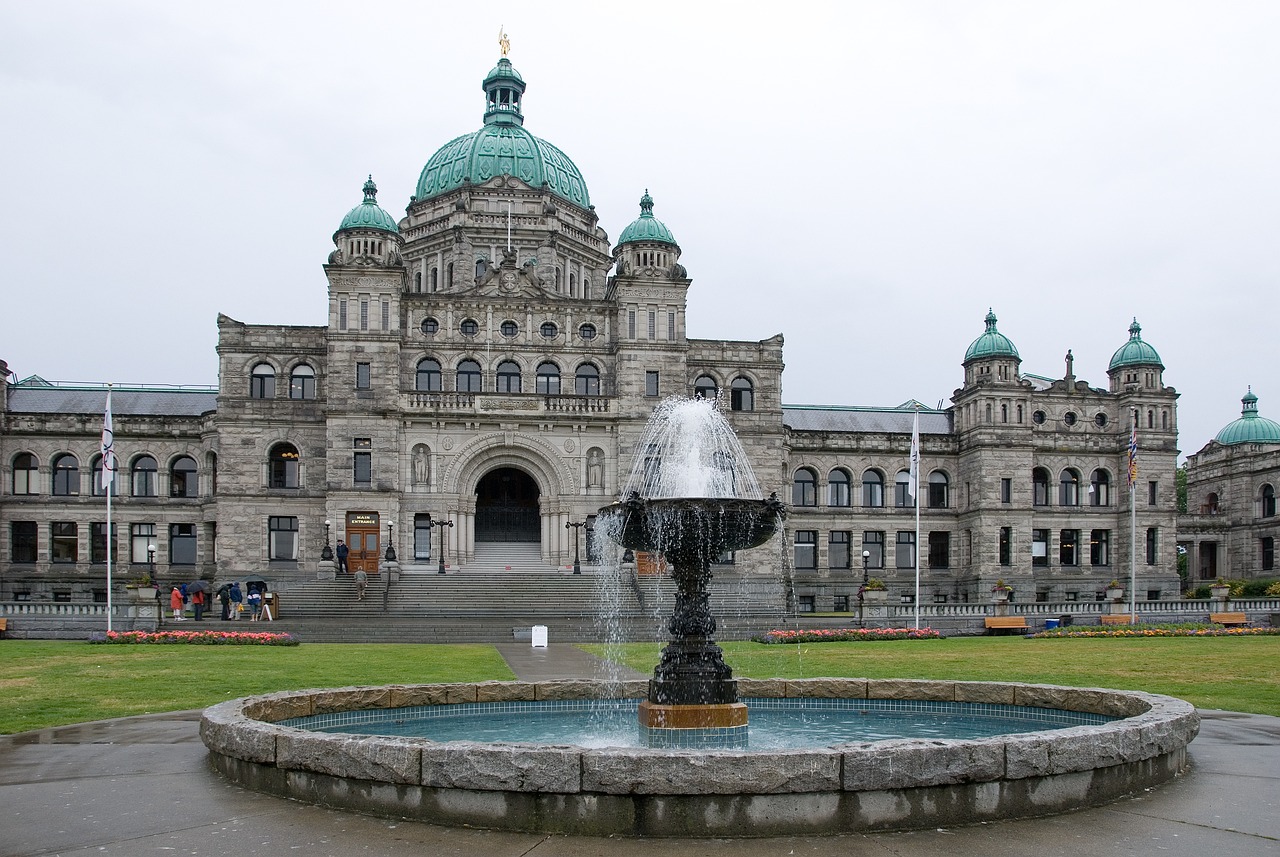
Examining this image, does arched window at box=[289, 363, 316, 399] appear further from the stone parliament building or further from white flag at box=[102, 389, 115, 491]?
white flag at box=[102, 389, 115, 491]

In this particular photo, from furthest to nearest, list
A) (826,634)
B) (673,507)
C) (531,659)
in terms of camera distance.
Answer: (826,634) < (531,659) < (673,507)

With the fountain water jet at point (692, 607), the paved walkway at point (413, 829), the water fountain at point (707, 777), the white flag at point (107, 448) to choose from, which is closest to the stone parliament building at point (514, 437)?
the white flag at point (107, 448)

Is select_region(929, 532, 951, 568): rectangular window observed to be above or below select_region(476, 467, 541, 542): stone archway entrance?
below

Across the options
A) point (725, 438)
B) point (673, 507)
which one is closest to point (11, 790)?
point (673, 507)

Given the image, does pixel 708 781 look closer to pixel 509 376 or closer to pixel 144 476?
pixel 509 376

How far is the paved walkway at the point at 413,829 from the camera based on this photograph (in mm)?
8750

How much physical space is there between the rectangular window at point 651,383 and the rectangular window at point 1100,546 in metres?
29.4

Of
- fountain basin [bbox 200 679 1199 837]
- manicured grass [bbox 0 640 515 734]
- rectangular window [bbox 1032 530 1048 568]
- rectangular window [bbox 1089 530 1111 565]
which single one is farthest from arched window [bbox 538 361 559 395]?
fountain basin [bbox 200 679 1199 837]

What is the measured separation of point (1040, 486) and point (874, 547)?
10578 millimetres

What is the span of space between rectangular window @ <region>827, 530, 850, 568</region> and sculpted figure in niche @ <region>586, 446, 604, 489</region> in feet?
55.3

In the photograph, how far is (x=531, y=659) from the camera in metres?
30.2

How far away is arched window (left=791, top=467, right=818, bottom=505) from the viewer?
65.7m

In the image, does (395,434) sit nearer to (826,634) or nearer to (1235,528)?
(826,634)

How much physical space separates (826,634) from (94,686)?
937 inches
